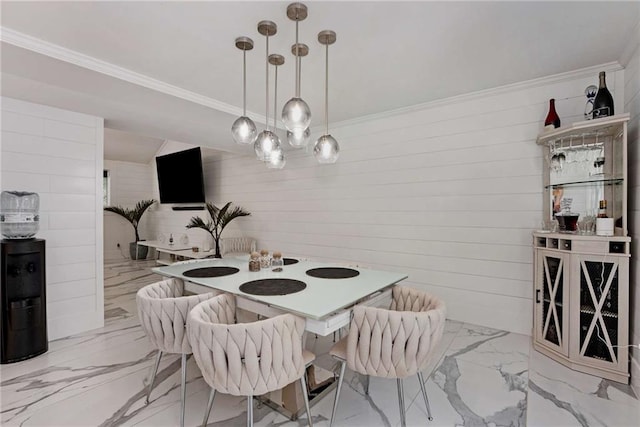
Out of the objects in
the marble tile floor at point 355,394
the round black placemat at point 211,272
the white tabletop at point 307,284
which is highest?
the round black placemat at point 211,272

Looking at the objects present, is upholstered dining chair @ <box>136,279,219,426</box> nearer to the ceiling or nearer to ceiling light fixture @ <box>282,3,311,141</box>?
ceiling light fixture @ <box>282,3,311,141</box>

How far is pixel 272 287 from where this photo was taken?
6.46 ft

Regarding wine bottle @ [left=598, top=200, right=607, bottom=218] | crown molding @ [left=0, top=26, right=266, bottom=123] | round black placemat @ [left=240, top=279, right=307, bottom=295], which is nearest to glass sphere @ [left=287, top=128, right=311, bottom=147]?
round black placemat @ [left=240, top=279, right=307, bottom=295]

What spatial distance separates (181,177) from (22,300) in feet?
14.3

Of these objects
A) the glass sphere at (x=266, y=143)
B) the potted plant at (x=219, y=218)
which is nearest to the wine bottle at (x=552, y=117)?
the glass sphere at (x=266, y=143)

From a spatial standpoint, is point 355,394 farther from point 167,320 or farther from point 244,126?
point 244,126

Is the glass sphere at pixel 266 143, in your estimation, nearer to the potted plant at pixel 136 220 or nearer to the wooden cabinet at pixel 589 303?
the wooden cabinet at pixel 589 303

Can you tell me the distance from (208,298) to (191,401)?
72 cm

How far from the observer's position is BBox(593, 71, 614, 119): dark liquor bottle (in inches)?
90.8

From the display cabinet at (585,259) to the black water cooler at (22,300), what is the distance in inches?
174

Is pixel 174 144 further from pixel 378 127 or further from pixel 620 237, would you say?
pixel 620 237

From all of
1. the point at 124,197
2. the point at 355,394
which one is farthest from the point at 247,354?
the point at 124,197

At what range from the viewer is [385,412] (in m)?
1.86

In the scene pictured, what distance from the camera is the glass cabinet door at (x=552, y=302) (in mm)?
2354
